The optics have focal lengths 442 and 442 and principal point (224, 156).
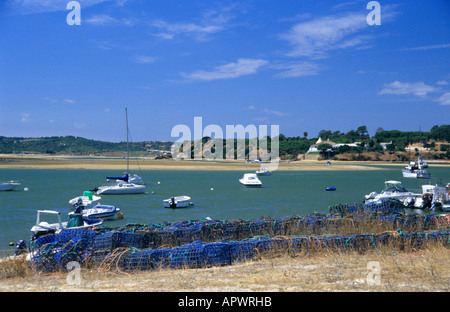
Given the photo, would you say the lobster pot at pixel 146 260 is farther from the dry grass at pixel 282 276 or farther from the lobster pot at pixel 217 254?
the lobster pot at pixel 217 254

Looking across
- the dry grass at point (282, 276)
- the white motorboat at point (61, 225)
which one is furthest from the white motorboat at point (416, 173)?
the dry grass at point (282, 276)

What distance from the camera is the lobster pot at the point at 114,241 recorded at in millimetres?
13227

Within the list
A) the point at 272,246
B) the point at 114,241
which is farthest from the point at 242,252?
the point at 114,241

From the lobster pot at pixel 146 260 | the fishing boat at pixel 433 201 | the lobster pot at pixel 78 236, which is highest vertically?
the lobster pot at pixel 78 236

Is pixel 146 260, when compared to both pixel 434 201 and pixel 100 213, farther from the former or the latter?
pixel 434 201

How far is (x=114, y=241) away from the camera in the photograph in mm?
13469

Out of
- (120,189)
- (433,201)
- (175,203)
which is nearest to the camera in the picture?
(433,201)

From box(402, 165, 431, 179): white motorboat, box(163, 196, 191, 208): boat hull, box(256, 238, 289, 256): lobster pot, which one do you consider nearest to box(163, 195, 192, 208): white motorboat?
box(163, 196, 191, 208): boat hull

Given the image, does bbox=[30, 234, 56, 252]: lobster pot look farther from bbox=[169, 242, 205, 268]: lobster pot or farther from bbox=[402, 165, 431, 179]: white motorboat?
bbox=[402, 165, 431, 179]: white motorboat
